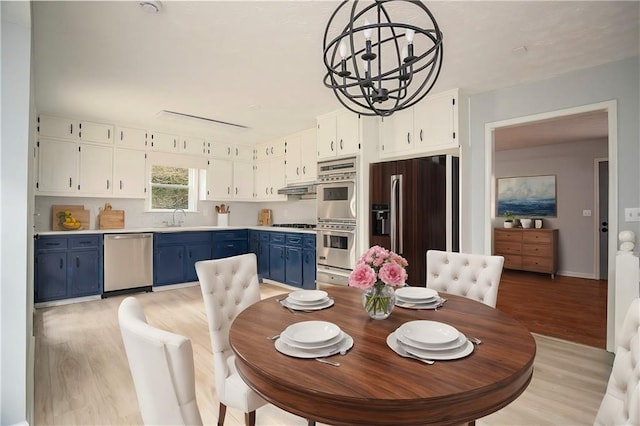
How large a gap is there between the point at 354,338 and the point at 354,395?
1.18ft

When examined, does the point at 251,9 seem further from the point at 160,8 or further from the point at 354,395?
the point at 354,395

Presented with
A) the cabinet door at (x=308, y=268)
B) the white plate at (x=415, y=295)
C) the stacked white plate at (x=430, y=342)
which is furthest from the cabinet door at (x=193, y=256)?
the stacked white plate at (x=430, y=342)

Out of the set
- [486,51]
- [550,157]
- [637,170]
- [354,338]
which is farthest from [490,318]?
[550,157]

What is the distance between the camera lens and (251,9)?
83.5 inches

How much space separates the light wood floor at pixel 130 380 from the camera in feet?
6.40

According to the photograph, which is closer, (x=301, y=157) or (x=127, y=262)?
(x=127, y=262)

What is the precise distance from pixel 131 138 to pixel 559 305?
6.33m

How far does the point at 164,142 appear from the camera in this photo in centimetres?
536

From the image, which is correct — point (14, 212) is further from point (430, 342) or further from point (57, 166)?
point (57, 166)

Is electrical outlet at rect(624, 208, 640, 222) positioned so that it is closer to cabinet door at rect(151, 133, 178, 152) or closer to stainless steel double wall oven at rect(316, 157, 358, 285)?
stainless steel double wall oven at rect(316, 157, 358, 285)

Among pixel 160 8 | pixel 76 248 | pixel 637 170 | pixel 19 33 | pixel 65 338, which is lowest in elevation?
pixel 65 338

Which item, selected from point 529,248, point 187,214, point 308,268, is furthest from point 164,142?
point 529,248

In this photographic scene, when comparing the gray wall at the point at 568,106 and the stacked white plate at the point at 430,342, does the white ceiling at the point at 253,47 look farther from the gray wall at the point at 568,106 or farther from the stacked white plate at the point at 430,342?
the stacked white plate at the point at 430,342

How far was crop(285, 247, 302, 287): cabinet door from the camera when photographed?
4.86 m
